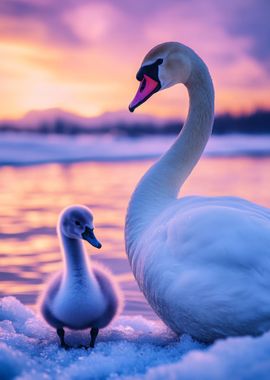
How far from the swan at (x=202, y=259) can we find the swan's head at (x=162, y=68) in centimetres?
52

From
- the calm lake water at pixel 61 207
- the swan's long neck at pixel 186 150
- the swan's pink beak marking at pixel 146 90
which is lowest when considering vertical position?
the calm lake water at pixel 61 207

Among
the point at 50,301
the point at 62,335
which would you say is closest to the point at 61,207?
the point at 50,301

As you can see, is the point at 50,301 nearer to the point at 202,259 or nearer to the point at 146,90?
the point at 202,259

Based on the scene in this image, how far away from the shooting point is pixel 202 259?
3174mm

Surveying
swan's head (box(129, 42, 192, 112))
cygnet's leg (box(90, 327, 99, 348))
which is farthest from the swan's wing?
swan's head (box(129, 42, 192, 112))

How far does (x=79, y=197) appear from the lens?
984cm

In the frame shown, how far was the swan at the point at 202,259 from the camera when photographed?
10.0 feet

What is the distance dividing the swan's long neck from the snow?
69cm

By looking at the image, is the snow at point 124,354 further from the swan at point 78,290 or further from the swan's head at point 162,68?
the swan's head at point 162,68

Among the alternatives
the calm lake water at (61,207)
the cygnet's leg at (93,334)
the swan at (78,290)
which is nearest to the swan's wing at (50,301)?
the swan at (78,290)

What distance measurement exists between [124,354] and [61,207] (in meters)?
5.79

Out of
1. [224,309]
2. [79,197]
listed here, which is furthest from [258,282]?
[79,197]

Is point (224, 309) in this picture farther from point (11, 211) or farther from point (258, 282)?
point (11, 211)

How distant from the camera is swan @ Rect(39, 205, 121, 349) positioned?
3871 millimetres
